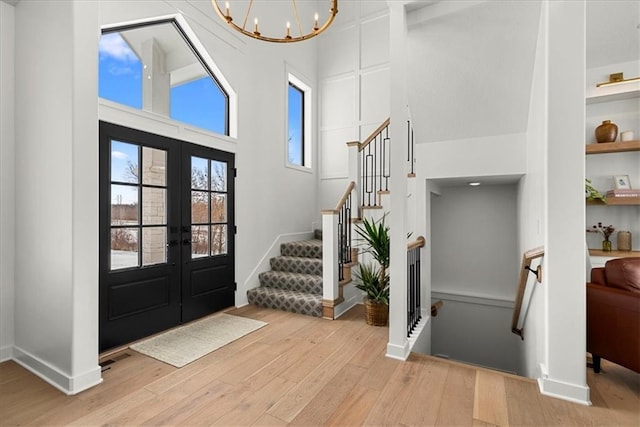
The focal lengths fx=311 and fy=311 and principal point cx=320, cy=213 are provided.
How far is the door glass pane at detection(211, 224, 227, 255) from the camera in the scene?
3.95 meters

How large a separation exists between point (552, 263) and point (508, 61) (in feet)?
5.99

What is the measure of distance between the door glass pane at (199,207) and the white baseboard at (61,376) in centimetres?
178

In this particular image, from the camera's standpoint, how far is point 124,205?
302cm

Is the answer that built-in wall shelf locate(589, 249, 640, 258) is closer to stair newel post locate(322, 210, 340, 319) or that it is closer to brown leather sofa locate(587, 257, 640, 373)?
brown leather sofa locate(587, 257, 640, 373)

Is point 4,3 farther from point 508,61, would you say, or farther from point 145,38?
point 508,61

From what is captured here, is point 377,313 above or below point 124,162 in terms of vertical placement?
below

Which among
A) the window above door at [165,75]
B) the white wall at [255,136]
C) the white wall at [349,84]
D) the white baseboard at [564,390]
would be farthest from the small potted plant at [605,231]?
the window above door at [165,75]

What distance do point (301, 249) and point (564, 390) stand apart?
3451 millimetres

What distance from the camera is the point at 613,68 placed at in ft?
11.5

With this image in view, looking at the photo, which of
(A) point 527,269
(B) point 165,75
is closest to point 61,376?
(B) point 165,75

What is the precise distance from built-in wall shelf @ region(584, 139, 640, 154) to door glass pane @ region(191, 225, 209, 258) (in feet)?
14.6

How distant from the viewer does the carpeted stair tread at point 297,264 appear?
14.3 feet

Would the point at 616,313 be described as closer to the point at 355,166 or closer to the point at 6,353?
the point at 355,166

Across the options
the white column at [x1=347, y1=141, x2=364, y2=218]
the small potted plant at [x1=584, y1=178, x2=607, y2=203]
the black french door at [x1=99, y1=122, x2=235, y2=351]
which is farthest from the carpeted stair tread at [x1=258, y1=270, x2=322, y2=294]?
the small potted plant at [x1=584, y1=178, x2=607, y2=203]
